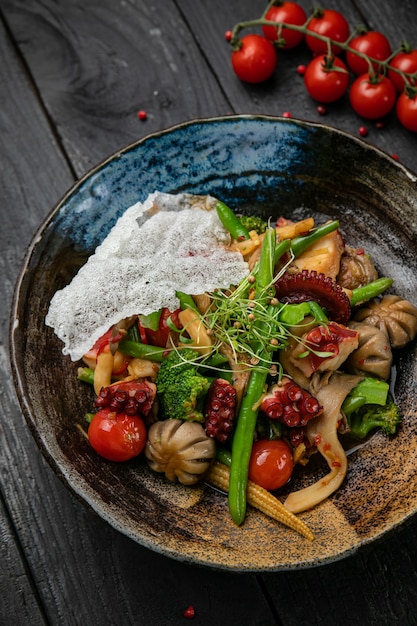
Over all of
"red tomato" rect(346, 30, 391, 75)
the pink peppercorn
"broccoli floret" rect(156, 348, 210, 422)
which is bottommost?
the pink peppercorn

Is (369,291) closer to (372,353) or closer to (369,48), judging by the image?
(372,353)

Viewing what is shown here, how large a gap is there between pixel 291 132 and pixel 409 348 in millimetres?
1277

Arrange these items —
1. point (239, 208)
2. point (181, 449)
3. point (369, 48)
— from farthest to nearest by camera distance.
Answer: point (369, 48), point (239, 208), point (181, 449)

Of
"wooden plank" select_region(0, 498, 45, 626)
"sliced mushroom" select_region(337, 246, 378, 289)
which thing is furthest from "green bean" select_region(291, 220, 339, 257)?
"wooden plank" select_region(0, 498, 45, 626)

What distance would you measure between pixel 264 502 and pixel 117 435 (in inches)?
28.8

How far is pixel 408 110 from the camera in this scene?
4.21 meters

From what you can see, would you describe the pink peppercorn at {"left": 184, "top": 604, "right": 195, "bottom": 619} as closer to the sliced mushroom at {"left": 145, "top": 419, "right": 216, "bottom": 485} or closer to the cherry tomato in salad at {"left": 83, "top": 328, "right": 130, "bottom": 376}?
the sliced mushroom at {"left": 145, "top": 419, "right": 216, "bottom": 485}

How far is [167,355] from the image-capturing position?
345cm

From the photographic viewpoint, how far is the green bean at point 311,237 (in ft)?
11.8

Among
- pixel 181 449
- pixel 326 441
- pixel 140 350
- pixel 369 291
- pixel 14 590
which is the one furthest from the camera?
pixel 14 590

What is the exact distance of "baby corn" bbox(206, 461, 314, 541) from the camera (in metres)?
3.18

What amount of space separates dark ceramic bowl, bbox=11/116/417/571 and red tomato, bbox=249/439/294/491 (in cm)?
16

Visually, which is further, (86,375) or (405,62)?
(405,62)

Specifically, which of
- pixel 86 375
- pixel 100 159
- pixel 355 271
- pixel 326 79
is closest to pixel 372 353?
pixel 355 271
